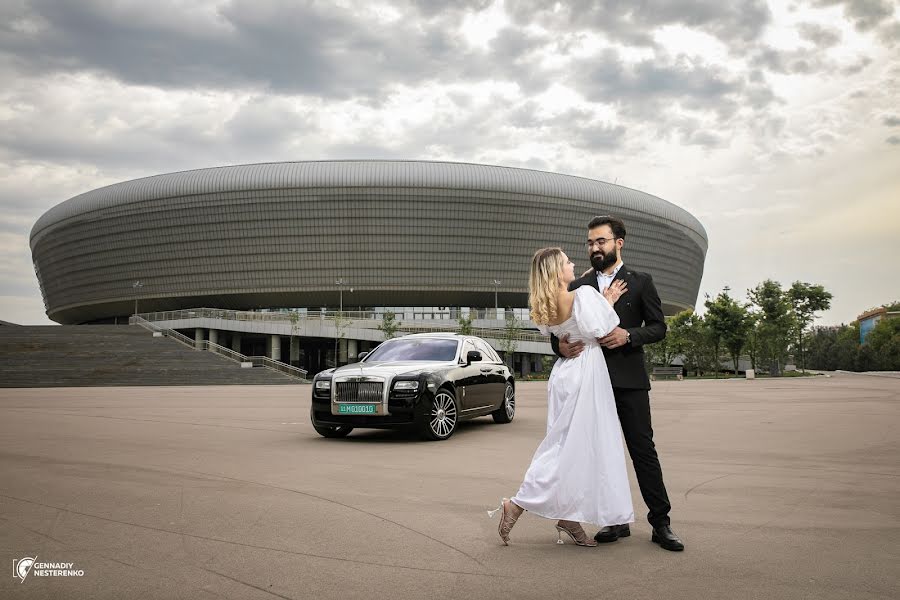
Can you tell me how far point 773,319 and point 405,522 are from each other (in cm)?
5372

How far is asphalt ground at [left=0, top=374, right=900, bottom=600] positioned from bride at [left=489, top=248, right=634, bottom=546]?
0.27 meters

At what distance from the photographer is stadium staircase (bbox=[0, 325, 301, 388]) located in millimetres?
35094

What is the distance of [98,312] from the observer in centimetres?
8619

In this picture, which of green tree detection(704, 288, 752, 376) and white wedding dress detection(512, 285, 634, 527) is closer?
white wedding dress detection(512, 285, 634, 527)

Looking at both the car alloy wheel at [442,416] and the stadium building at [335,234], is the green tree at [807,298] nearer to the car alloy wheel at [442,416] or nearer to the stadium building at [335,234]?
the stadium building at [335,234]

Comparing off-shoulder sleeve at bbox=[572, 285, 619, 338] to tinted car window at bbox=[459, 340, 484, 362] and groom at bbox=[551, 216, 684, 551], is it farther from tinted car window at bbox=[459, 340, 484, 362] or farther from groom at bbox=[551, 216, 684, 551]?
tinted car window at bbox=[459, 340, 484, 362]

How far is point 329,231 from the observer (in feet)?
242

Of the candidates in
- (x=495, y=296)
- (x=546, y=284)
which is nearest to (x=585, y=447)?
(x=546, y=284)

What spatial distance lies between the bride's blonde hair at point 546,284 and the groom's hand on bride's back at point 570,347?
164mm

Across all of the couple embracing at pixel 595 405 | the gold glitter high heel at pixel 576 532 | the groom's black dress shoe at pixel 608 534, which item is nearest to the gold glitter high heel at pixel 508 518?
the couple embracing at pixel 595 405

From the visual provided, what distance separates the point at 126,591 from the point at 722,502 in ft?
14.2

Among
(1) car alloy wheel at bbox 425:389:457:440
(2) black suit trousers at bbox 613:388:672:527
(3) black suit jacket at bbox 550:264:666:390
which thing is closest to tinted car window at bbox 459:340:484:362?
(1) car alloy wheel at bbox 425:389:457:440

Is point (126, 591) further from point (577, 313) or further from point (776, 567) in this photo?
point (776, 567)

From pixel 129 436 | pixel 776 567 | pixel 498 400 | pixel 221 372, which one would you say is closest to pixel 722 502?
pixel 776 567
